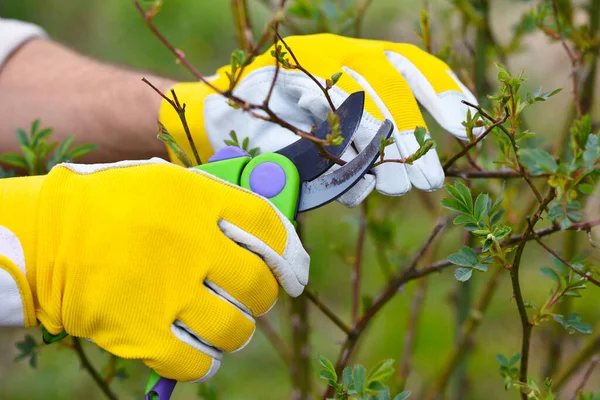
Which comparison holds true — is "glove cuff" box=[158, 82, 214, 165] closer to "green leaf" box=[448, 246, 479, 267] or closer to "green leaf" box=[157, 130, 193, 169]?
"green leaf" box=[157, 130, 193, 169]

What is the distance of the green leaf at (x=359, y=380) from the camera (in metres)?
1.20

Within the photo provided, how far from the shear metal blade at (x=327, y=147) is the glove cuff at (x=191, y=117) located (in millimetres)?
363

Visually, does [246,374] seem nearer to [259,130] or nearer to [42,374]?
→ [42,374]

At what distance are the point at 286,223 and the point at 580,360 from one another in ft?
3.41

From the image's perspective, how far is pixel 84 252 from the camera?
1329 mm

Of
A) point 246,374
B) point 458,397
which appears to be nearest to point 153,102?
point 458,397

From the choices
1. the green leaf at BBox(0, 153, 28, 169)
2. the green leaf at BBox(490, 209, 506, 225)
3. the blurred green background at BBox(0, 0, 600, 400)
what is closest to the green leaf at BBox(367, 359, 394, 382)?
the green leaf at BBox(490, 209, 506, 225)

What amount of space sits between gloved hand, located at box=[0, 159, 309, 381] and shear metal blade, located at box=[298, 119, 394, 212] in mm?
91

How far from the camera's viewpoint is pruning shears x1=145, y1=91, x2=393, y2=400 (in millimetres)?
1361

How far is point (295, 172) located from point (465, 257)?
39 centimetres

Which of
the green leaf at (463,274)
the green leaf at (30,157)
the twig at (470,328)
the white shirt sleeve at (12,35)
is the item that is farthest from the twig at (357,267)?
the white shirt sleeve at (12,35)

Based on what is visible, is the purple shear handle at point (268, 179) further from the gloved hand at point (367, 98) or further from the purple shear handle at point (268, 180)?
the gloved hand at point (367, 98)

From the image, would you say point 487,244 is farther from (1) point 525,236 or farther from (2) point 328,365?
(2) point 328,365

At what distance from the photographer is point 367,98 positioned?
1490 mm
